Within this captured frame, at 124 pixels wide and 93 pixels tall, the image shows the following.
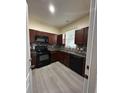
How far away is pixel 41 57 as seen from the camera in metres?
4.45

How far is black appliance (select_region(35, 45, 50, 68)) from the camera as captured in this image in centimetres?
427

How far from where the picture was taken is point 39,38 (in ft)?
15.3

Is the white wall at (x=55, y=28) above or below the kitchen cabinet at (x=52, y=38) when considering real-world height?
above

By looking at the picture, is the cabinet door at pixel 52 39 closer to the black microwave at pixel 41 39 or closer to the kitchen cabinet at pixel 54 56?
the black microwave at pixel 41 39

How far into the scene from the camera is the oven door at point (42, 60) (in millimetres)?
4270

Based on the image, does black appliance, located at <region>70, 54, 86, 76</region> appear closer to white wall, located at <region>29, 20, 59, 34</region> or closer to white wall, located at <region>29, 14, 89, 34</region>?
white wall, located at <region>29, 14, 89, 34</region>

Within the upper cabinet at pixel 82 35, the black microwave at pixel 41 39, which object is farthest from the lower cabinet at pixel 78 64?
the black microwave at pixel 41 39

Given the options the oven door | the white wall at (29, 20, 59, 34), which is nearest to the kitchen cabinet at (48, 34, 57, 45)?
the white wall at (29, 20, 59, 34)

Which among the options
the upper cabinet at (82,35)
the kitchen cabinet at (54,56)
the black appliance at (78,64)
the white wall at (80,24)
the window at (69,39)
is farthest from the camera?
the kitchen cabinet at (54,56)

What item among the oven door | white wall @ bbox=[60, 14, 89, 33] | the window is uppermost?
white wall @ bbox=[60, 14, 89, 33]
